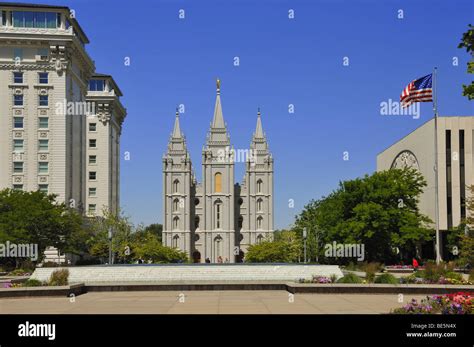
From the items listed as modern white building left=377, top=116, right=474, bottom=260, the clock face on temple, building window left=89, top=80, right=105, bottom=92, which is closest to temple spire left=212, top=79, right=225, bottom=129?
building window left=89, top=80, right=105, bottom=92

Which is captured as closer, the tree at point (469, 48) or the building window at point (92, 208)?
the tree at point (469, 48)

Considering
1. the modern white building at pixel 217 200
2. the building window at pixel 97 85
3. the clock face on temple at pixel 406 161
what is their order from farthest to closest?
the modern white building at pixel 217 200, the building window at pixel 97 85, the clock face on temple at pixel 406 161

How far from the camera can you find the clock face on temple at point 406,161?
89.5 metres

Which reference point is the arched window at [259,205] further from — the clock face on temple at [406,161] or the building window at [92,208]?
the building window at [92,208]

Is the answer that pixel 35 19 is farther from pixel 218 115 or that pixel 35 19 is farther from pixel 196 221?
pixel 196 221

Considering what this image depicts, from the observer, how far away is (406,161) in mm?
93875

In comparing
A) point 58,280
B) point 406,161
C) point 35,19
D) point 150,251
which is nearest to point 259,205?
point 406,161

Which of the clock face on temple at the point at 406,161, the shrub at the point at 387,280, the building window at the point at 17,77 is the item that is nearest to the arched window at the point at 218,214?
the clock face on temple at the point at 406,161

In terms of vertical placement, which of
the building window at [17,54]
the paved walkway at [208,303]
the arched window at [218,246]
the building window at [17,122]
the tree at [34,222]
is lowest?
the arched window at [218,246]

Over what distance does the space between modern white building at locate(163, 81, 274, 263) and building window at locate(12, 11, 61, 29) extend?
70.0 metres

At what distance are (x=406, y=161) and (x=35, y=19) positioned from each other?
171ft

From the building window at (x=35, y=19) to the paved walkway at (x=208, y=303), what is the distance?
159ft

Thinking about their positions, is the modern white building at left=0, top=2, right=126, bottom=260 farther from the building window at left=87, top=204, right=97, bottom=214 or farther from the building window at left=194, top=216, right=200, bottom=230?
the building window at left=194, top=216, right=200, bottom=230
